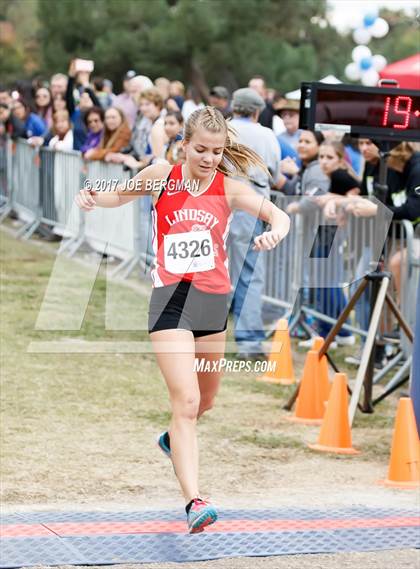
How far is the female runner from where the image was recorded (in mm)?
5418

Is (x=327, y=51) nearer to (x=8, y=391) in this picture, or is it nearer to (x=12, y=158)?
(x=12, y=158)

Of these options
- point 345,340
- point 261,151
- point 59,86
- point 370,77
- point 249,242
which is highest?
point 370,77

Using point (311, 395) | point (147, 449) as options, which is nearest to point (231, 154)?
point (147, 449)

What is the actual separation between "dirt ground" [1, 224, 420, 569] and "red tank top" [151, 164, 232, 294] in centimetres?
126

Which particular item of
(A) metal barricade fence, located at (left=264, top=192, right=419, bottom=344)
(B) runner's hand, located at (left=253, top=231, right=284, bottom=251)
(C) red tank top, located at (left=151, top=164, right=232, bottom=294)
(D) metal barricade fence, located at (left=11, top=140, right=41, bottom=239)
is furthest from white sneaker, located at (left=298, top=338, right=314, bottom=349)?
(D) metal barricade fence, located at (left=11, top=140, right=41, bottom=239)

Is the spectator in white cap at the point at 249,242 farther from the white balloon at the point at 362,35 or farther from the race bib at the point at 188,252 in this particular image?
the white balloon at the point at 362,35

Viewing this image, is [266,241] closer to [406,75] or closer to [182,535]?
[182,535]

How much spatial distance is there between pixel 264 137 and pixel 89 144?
5691 mm

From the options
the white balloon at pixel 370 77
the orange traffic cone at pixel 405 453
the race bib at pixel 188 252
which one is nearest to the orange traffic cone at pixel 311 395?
the orange traffic cone at pixel 405 453

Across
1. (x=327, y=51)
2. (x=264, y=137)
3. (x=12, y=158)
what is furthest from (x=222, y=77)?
(x=264, y=137)

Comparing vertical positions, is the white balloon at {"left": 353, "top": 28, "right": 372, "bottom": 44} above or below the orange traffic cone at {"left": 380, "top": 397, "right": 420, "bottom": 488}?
above

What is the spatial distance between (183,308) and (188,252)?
25 cm

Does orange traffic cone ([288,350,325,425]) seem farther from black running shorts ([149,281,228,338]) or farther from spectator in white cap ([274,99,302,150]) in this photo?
spectator in white cap ([274,99,302,150])

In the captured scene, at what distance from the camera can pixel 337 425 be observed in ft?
24.6
